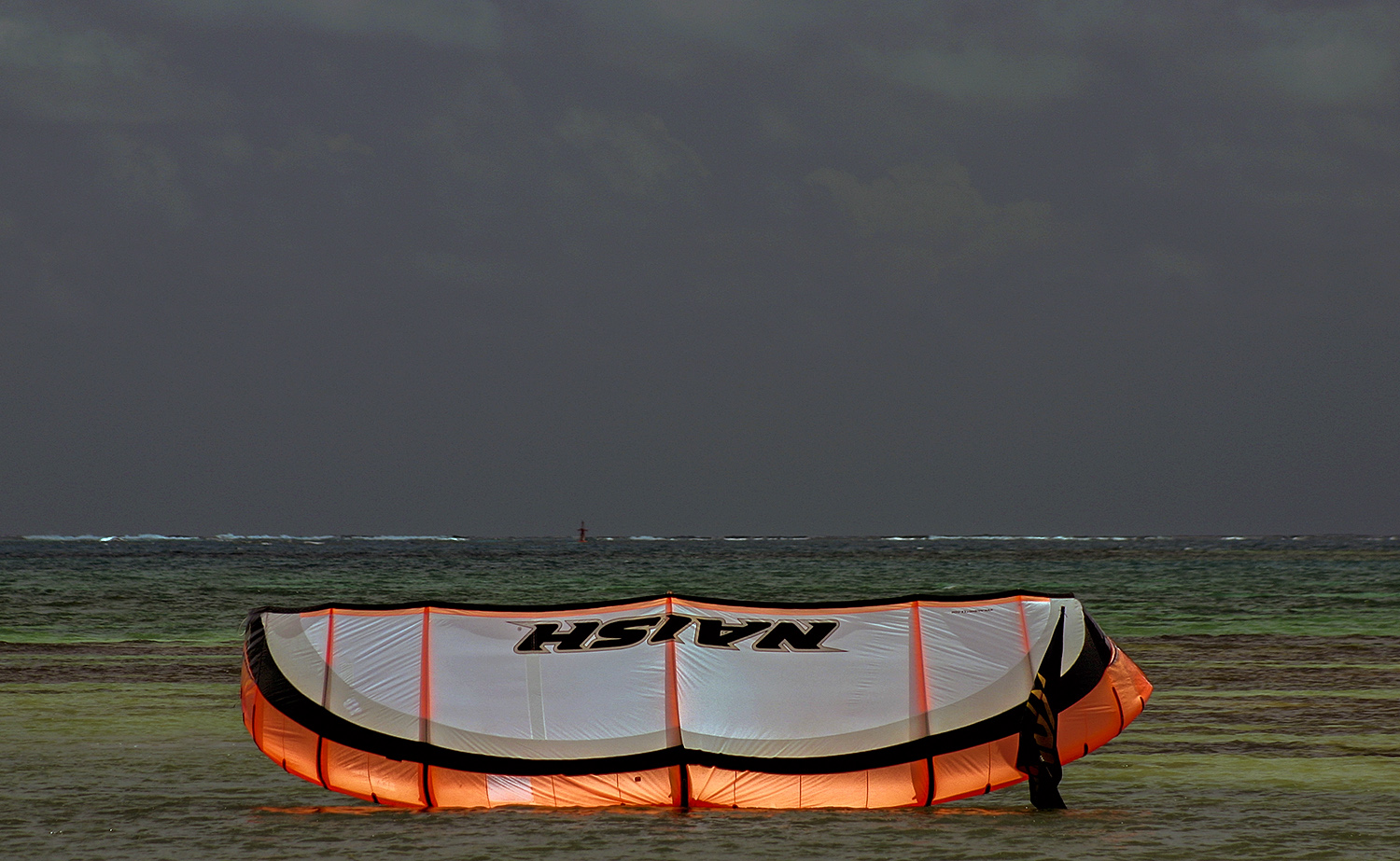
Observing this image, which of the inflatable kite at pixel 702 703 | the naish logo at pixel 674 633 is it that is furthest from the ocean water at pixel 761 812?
the naish logo at pixel 674 633

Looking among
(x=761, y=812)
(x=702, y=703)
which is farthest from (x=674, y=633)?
(x=761, y=812)

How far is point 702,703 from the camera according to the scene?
11258 mm

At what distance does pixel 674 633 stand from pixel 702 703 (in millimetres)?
607

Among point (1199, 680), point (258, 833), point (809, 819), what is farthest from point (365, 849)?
point (1199, 680)

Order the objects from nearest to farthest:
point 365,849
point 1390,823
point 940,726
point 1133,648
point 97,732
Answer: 1. point 365,849
2. point 1390,823
3. point 940,726
4. point 97,732
5. point 1133,648

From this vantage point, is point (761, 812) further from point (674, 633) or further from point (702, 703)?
point (674, 633)

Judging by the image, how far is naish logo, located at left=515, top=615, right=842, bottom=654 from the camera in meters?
11.4

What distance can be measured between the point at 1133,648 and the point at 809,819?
57.7ft

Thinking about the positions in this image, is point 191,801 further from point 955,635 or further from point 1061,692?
point 1061,692

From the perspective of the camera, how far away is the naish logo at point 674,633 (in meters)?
11.4

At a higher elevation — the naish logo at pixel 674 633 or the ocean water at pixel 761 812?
the naish logo at pixel 674 633

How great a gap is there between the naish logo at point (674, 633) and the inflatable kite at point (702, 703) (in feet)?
0.05

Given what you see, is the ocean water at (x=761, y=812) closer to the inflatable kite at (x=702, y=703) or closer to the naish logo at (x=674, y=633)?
the inflatable kite at (x=702, y=703)

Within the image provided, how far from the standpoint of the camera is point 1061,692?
37.4ft
